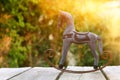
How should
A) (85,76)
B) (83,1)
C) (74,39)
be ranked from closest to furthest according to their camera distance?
1. (85,76)
2. (74,39)
3. (83,1)

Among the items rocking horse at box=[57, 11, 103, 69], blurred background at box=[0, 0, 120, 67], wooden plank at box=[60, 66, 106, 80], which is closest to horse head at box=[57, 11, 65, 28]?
rocking horse at box=[57, 11, 103, 69]

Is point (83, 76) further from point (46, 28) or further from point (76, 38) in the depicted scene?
point (46, 28)

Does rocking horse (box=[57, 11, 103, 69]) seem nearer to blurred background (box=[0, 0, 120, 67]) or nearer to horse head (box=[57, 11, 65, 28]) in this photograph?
horse head (box=[57, 11, 65, 28])

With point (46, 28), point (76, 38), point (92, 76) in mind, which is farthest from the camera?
point (46, 28)

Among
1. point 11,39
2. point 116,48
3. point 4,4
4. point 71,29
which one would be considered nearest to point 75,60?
point 116,48

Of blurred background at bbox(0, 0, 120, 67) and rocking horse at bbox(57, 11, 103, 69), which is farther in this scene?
blurred background at bbox(0, 0, 120, 67)

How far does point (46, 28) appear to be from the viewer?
3.96 meters

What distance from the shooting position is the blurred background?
12.0 ft

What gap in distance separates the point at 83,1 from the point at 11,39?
916 mm

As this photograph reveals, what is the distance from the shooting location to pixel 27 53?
3959mm

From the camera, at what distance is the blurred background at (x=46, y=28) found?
144 inches

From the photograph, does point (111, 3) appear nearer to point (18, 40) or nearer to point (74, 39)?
point (18, 40)

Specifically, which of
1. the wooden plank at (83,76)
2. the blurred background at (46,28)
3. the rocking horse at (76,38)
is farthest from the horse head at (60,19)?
the blurred background at (46,28)

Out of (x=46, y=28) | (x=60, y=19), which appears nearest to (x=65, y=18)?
(x=60, y=19)
